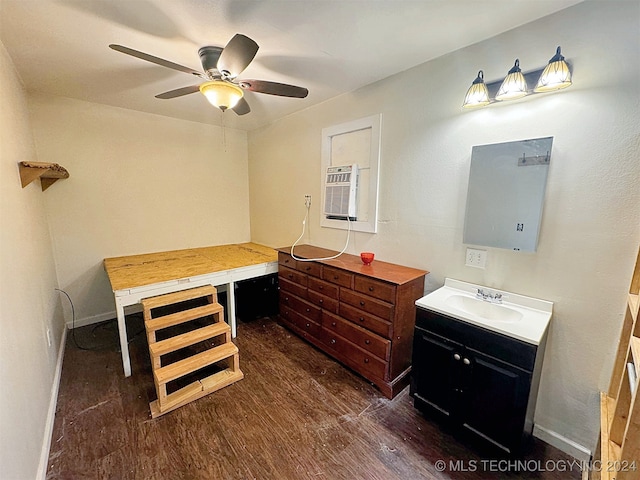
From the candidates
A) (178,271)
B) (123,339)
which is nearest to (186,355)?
(123,339)

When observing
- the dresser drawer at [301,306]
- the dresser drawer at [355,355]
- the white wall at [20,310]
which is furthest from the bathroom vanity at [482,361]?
the white wall at [20,310]

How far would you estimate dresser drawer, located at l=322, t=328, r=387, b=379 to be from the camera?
2023 mm

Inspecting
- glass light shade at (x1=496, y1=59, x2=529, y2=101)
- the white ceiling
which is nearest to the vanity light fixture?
glass light shade at (x1=496, y1=59, x2=529, y2=101)

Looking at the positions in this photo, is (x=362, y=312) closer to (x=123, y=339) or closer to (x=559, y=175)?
(x=559, y=175)

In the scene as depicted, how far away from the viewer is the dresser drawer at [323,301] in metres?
2.35

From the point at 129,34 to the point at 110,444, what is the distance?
2.52 meters

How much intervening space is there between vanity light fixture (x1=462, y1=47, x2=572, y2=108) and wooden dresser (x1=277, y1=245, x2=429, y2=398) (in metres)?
1.25

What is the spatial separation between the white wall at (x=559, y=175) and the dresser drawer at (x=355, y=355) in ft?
2.42

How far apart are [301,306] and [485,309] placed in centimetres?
163

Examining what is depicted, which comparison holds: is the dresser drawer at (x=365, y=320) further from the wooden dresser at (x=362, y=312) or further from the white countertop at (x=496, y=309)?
the white countertop at (x=496, y=309)

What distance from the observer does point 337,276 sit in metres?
2.30

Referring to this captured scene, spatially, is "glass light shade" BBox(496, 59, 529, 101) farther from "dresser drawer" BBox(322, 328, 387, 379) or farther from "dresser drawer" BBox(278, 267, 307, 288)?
"dresser drawer" BBox(278, 267, 307, 288)

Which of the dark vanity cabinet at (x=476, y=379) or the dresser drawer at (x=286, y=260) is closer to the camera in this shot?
the dark vanity cabinet at (x=476, y=379)

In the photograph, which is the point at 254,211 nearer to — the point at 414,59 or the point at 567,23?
the point at 414,59
